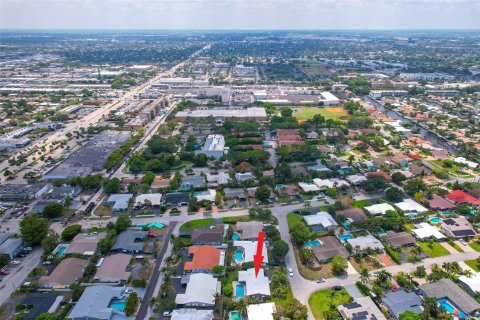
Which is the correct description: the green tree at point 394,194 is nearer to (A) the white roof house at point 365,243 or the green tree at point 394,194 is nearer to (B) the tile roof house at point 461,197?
(B) the tile roof house at point 461,197

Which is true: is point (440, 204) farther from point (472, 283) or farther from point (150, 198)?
point (150, 198)

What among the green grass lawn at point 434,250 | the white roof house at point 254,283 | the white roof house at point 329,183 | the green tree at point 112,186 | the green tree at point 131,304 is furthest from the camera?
the white roof house at point 329,183

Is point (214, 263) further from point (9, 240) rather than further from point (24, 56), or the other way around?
point (24, 56)

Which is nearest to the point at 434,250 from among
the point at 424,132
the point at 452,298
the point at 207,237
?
the point at 452,298

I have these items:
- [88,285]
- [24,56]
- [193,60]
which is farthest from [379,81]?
[24,56]

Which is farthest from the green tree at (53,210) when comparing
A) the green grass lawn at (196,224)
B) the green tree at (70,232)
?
the green grass lawn at (196,224)

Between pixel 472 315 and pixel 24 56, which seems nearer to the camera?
pixel 472 315
